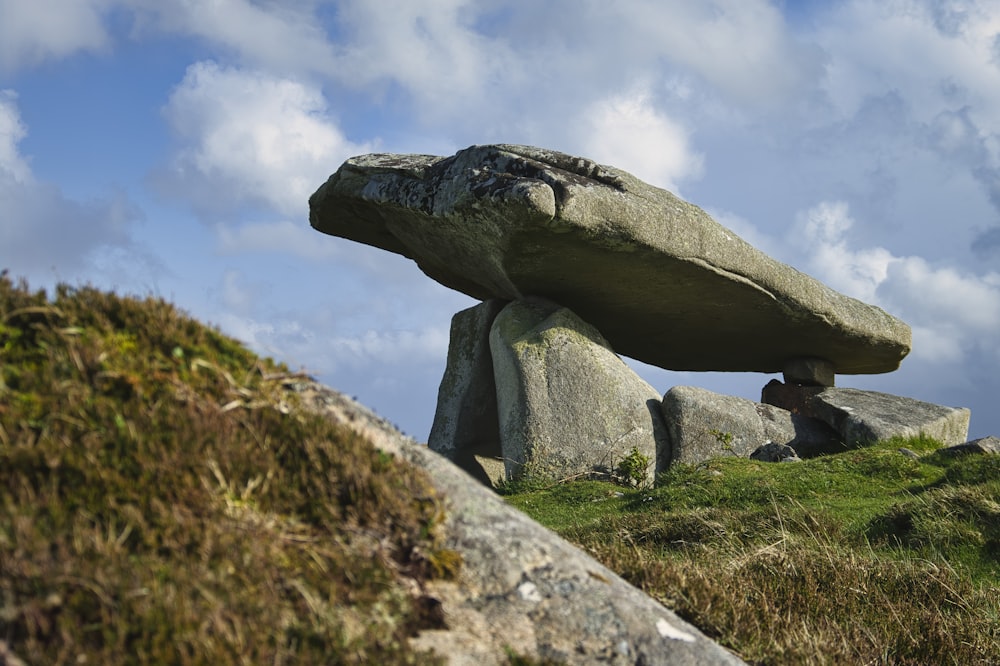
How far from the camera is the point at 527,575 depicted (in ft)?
11.7

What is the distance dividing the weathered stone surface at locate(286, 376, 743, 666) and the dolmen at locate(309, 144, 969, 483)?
10130 millimetres

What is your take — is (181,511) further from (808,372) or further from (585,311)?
(808,372)

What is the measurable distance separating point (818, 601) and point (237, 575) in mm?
4771

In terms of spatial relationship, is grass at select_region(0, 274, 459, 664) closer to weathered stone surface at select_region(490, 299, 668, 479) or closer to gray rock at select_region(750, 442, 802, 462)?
weathered stone surface at select_region(490, 299, 668, 479)

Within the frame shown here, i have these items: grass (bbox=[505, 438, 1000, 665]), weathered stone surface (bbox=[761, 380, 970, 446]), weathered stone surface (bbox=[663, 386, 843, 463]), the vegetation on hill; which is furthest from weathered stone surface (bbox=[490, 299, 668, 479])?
the vegetation on hill

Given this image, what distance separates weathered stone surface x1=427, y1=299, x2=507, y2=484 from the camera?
16.6 metres

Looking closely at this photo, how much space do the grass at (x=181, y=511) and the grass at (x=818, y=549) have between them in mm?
2248

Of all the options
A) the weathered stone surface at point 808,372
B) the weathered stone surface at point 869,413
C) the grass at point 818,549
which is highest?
the weathered stone surface at point 808,372

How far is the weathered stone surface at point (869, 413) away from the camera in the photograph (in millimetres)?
17453

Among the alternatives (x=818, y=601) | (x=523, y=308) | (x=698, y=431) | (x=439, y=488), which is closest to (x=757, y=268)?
(x=698, y=431)

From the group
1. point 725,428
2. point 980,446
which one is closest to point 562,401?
point 725,428

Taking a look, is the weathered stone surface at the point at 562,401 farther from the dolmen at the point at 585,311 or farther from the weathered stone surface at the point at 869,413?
the weathered stone surface at the point at 869,413

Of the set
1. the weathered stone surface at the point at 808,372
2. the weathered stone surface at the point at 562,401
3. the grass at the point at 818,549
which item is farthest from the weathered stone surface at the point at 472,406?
the weathered stone surface at the point at 808,372

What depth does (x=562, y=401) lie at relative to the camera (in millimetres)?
15297
